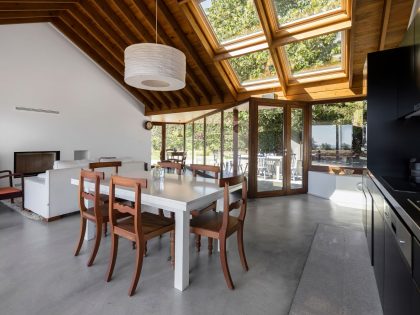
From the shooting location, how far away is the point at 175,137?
1116 centimetres

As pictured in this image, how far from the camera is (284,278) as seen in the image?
2189 mm

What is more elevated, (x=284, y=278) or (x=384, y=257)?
(x=384, y=257)

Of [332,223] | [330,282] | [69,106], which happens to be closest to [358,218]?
[332,223]

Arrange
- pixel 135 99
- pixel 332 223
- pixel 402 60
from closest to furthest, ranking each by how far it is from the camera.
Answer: pixel 402 60
pixel 332 223
pixel 135 99

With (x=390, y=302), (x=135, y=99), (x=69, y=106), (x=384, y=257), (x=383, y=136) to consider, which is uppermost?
(x=135, y=99)

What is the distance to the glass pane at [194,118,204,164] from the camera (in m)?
9.00

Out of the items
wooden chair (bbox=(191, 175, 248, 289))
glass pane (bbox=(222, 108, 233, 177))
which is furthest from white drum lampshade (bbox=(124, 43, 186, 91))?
glass pane (bbox=(222, 108, 233, 177))

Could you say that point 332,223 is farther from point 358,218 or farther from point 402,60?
point 402,60

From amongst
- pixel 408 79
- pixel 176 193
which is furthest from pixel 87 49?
pixel 408 79

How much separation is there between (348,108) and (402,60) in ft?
10.2

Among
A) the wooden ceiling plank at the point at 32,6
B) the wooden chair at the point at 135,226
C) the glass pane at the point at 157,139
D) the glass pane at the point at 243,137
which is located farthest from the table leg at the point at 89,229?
the glass pane at the point at 157,139

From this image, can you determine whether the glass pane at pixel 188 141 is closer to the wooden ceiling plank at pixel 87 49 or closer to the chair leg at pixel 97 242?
the wooden ceiling plank at pixel 87 49

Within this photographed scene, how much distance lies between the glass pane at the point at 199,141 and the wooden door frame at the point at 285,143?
3.73m

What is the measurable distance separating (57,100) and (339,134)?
6884mm
